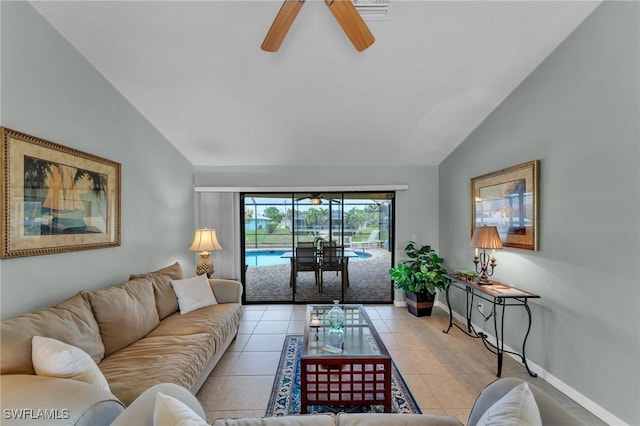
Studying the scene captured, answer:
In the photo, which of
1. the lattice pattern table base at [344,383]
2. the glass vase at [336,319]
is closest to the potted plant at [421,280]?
the glass vase at [336,319]

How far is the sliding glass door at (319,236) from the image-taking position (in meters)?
4.84

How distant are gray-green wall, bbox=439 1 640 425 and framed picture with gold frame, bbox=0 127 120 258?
407 cm

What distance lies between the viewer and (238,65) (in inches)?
Result: 103

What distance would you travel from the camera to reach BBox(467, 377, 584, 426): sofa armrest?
1055 millimetres

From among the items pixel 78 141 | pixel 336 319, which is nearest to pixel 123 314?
pixel 78 141

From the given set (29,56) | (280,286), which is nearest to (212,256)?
(280,286)

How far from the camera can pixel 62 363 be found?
138 centimetres

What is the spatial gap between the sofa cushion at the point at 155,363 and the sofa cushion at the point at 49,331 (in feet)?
0.68

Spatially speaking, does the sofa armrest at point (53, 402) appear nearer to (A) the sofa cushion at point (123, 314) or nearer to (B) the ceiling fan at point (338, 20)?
(A) the sofa cushion at point (123, 314)

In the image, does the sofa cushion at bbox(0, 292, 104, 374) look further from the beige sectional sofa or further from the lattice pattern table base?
the lattice pattern table base

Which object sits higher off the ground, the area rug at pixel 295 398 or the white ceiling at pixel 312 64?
the white ceiling at pixel 312 64

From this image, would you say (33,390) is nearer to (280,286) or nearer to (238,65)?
(238,65)

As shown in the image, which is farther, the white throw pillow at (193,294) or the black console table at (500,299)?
the white throw pillow at (193,294)

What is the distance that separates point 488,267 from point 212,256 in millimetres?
4130
